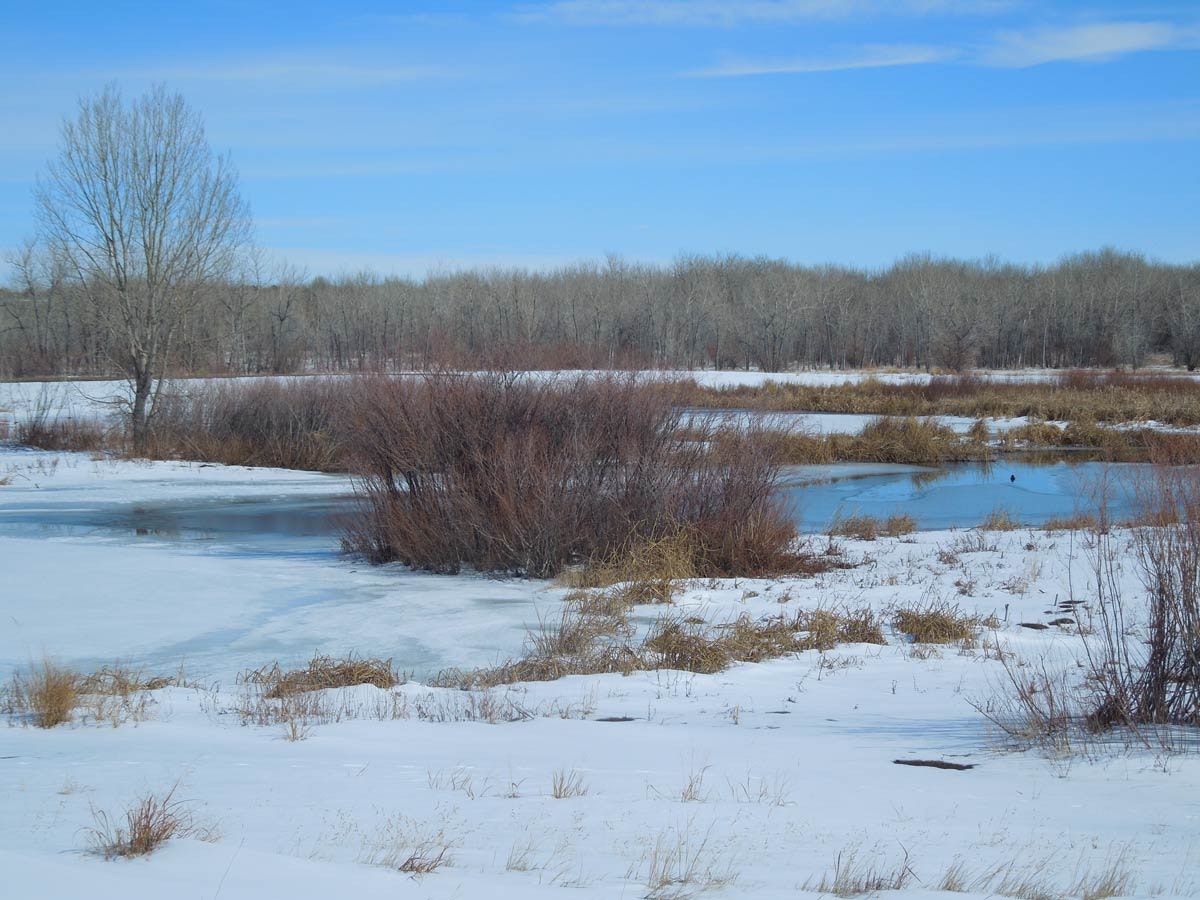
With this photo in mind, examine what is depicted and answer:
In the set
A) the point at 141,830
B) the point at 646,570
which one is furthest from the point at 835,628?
the point at 141,830

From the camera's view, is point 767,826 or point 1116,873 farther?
point 767,826

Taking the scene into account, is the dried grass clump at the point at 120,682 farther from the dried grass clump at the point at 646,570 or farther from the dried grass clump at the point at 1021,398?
the dried grass clump at the point at 1021,398

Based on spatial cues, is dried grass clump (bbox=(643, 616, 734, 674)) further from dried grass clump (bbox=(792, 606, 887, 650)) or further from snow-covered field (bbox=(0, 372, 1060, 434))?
snow-covered field (bbox=(0, 372, 1060, 434))

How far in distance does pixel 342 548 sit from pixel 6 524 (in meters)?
7.08

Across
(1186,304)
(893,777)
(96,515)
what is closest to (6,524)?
(96,515)

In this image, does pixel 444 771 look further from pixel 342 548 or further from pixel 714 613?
pixel 342 548

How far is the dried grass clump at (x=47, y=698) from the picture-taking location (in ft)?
22.6

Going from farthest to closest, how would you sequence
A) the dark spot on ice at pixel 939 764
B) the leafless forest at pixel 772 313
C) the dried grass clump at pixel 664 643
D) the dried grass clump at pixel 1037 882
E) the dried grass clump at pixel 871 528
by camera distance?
the leafless forest at pixel 772 313
the dried grass clump at pixel 871 528
the dried grass clump at pixel 664 643
the dark spot on ice at pixel 939 764
the dried grass clump at pixel 1037 882

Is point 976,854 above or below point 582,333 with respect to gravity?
below

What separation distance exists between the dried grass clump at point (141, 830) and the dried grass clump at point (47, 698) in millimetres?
2527

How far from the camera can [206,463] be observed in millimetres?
27938

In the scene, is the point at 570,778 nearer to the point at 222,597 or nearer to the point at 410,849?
the point at 410,849

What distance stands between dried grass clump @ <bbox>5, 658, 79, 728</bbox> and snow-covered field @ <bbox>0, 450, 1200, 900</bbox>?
16 cm

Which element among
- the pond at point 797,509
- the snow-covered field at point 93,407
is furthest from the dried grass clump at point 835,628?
the snow-covered field at point 93,407
